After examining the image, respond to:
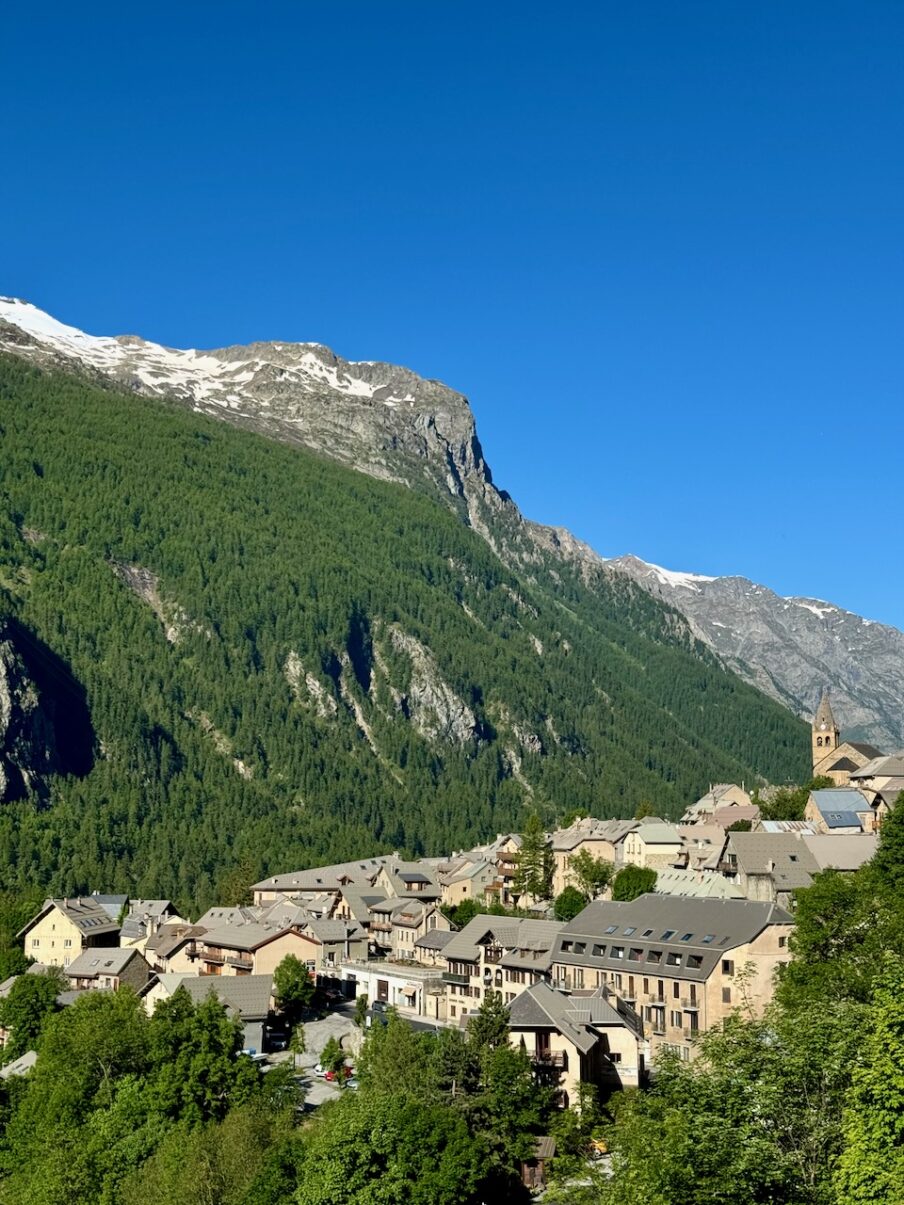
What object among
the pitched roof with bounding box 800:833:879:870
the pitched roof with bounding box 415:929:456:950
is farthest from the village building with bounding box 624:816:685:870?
the pitched roof with bounding box 800:833:879:870

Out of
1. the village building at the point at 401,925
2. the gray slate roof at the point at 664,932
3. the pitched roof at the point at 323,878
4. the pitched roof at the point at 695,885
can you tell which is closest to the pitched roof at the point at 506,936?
the gray slate roof at the point at 664,932

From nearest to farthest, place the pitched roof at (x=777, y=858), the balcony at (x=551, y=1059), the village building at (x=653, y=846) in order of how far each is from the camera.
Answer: the balcony at (x=551, y=1059) < the pitched roof at (x=777, y=858) < the village building at (x=653, y=846)

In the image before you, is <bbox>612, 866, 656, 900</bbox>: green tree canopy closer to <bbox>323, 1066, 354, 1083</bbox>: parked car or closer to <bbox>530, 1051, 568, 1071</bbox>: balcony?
<bbox>323, 1066, 354, 1083</bbox>: parked car

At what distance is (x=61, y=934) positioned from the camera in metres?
151

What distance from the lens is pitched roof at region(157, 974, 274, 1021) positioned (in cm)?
11069

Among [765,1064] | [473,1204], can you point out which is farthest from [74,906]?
[765,1064]

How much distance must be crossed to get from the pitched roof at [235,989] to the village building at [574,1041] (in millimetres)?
28230

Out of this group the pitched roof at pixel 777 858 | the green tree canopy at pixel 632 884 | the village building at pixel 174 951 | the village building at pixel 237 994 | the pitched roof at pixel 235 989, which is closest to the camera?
the village building at pixel 237 994

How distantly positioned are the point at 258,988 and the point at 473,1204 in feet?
158

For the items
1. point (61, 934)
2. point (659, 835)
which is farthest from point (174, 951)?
point (659, 835)

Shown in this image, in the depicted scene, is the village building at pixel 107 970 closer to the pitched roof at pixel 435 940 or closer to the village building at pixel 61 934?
the village building at pixel 61 934

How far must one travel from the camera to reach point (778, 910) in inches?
3807

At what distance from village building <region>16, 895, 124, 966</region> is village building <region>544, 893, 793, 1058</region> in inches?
2481

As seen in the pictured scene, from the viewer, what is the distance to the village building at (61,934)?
149 metres
